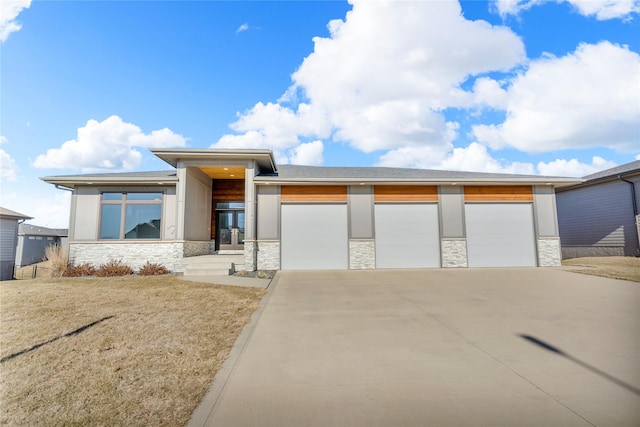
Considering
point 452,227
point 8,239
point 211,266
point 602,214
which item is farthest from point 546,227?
point 8,239

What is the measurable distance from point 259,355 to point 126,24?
37.6ft

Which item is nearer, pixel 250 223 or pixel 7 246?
pixel 250 223

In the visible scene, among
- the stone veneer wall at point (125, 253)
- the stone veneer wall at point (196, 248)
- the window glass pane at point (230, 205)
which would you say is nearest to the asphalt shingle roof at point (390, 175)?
the window glass pane at point (230, 205)

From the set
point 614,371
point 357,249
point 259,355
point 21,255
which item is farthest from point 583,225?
point 21,255

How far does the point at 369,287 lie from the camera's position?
Result: 855 centimetres

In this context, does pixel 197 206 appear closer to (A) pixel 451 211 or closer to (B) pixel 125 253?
(B) pixel 125 253

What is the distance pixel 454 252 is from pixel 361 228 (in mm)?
4339

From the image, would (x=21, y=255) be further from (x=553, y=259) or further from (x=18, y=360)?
(x=553, y=259)

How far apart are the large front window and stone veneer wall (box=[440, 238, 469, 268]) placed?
1249 cm

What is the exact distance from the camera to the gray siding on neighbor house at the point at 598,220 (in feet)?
49.3

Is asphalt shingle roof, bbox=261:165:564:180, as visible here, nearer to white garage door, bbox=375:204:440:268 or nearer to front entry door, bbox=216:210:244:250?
white garage door, bbox=375:204:440:268

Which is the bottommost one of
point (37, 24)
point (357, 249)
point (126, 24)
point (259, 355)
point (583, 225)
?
point (259, 355)

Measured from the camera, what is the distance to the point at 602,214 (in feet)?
53.2

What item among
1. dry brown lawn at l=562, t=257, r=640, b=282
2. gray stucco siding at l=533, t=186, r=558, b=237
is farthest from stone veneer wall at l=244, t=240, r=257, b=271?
gray stucco siding at l=533, t=186, r=558, b=237
